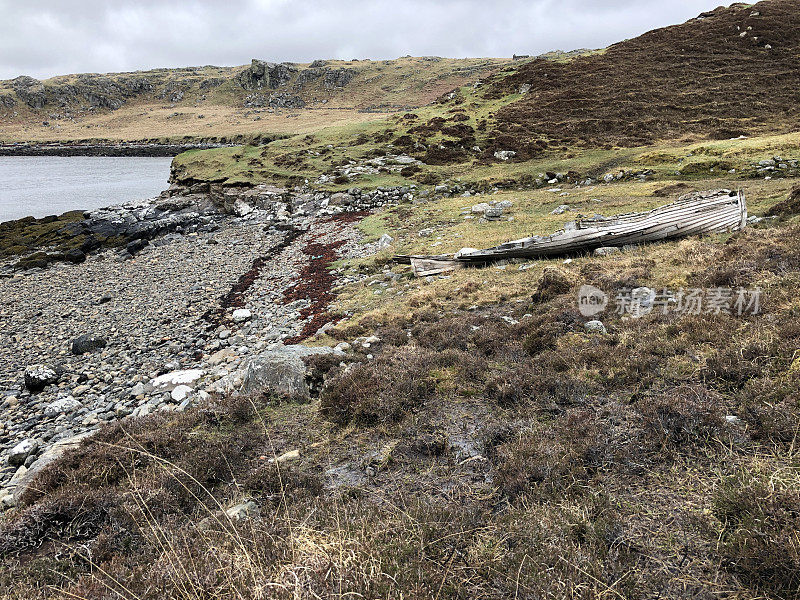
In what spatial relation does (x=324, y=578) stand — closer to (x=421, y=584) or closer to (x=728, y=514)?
(x=421, y=584)

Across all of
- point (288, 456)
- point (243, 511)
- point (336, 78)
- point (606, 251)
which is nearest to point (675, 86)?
point (606, 251)

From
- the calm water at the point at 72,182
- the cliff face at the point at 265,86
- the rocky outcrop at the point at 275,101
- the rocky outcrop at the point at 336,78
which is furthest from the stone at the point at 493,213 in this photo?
the rocky outcrop at the point at 336,78

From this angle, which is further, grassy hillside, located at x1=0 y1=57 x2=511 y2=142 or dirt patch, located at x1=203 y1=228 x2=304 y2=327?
grassy hillside, located at x1=0 y1=57 x2=511 y2=142

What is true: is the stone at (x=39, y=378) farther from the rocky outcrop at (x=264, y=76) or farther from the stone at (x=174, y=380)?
the rocky outcrop at (x=264, y=76)

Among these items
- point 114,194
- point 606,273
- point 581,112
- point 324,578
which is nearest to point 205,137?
point 114,194

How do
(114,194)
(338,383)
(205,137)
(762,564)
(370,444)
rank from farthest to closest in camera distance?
(205,137) < (114,194) < (338,383) < (370,444) < (762,564)

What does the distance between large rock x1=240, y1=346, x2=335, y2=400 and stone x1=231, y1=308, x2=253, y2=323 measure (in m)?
8.07

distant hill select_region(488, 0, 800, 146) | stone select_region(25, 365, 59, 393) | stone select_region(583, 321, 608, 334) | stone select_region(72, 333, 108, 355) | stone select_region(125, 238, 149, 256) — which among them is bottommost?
stone select_region(25, 365, 59, 393)

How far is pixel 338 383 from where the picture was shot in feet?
26.8

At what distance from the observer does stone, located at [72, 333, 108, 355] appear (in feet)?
52.4

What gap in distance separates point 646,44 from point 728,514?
212 feet

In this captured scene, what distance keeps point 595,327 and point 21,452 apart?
43.4 ft

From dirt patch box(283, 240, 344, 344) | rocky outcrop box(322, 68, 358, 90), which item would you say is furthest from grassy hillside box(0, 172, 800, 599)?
rocky outcrop box(322, 68, 358, 90)

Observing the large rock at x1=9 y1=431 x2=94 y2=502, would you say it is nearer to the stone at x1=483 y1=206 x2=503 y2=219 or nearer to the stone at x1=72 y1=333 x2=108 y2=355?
the stone at x1=72 y1=333 x2=108 y2=355
